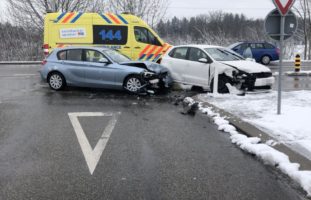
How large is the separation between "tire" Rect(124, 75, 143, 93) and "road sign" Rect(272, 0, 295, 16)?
4981 millimetres

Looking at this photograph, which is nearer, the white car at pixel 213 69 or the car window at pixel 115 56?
the white car at pixel 213 69

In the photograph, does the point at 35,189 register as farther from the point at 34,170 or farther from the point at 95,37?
the point at 95,37


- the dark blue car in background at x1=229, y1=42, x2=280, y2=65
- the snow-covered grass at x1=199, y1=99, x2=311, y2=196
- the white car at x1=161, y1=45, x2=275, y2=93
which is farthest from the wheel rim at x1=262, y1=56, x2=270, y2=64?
the snow-covered grass at x1=199, y1=99, x2=311, y2=196

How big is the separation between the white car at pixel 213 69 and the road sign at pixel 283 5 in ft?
11.4

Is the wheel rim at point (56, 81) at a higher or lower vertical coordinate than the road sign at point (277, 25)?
lower

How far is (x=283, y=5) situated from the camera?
7.25 metres

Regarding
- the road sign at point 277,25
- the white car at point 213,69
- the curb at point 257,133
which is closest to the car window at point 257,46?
the white car at point 213,69

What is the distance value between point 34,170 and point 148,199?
178cm

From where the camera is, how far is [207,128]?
7.16 meters

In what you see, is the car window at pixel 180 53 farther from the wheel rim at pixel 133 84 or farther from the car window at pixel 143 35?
the car window at pixel 143 35

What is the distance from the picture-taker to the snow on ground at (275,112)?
615 centimetres

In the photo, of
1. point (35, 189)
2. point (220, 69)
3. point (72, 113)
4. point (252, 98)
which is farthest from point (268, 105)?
point (35, 189)

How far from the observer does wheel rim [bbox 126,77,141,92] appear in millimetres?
11203

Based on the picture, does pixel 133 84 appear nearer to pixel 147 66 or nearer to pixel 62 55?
pixel 147 66
